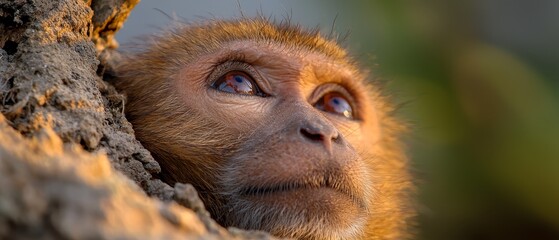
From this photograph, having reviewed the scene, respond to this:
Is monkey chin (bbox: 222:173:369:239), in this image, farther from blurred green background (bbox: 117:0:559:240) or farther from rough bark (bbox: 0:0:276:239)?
blurred green background (bbox: 117:0:559:240)

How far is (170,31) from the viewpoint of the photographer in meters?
4.98

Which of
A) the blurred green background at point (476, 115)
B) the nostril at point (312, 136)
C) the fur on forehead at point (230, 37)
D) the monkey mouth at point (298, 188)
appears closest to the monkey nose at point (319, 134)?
the nostril at point (312, 136)

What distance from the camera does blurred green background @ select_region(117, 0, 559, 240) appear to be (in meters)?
11.1

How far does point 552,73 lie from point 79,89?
380 inches

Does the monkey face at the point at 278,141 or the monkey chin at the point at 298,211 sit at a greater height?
the monkey face at the point at 278,141

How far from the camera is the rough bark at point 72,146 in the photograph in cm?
193

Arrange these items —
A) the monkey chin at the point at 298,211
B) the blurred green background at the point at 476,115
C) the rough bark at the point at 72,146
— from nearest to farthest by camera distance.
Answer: the rough bark at the point at 72,146
the monkey chin at the point at 298,211
the blurred green background at the point at 476,115

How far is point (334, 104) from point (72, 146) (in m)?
2.39

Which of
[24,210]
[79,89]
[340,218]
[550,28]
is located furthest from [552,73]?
[24,210]

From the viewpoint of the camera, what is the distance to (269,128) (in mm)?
3873

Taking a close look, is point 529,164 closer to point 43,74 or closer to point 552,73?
point 552,73

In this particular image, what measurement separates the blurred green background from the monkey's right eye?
6.46 m

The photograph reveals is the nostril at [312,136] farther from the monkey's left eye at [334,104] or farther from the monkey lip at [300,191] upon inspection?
the monkey's left eye at [334,104]

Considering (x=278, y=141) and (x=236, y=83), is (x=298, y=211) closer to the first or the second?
(x=278, y=141)
